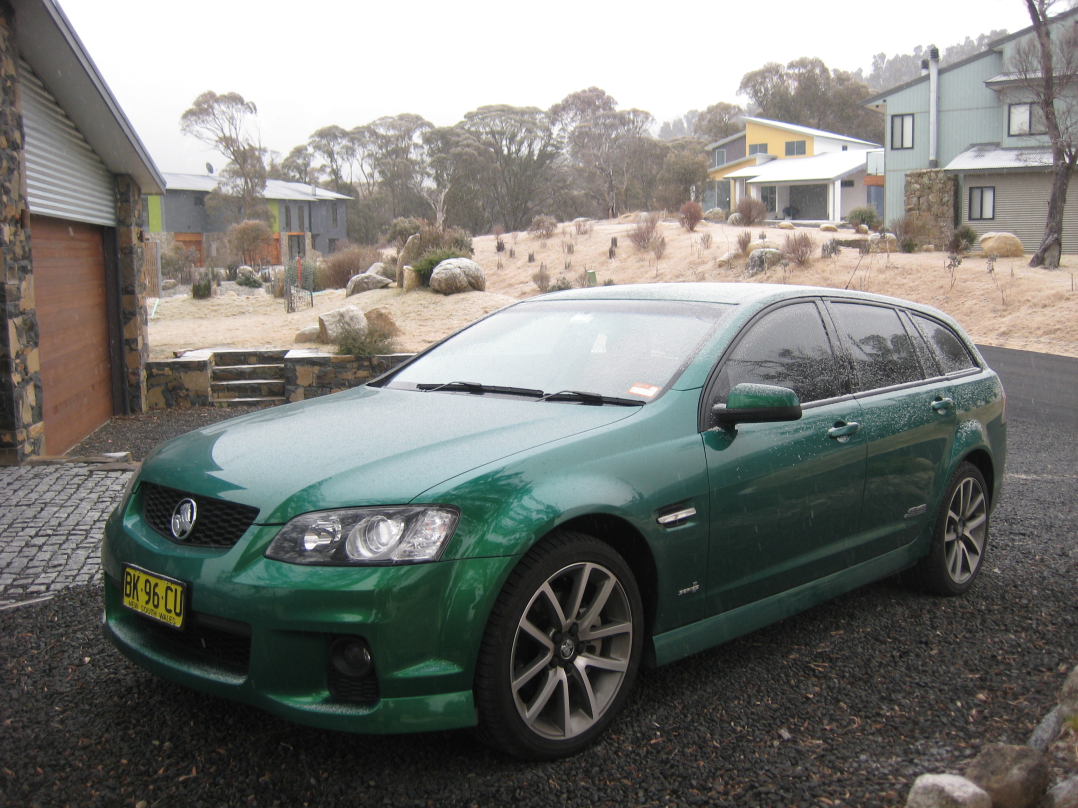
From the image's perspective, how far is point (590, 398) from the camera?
3.57 m

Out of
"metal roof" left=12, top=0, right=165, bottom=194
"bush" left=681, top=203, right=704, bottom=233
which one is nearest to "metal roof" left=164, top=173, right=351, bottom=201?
"bush" left=681, top=203, right=704, bottom=233

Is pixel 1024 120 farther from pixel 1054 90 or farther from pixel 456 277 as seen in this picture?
pixel 456 277

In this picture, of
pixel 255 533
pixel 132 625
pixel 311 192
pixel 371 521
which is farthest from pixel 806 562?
pixel 311 192

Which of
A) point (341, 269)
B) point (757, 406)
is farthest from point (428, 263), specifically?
point (757, 406)

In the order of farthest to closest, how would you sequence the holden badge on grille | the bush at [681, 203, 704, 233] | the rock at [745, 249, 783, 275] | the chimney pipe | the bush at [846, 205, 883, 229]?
the bush at [846, 205, 883, 229] → the chimney pipe → the bush at [681, 203, 704, 233] → the rock at [745, 249, 783, 275] → the holden badge on grille

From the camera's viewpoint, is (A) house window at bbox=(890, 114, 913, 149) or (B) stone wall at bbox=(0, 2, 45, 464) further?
(A) house window at bbox=(890, 114, 913, 149)

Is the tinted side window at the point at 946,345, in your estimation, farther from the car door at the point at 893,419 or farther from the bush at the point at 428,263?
the bush at the point at 428,263

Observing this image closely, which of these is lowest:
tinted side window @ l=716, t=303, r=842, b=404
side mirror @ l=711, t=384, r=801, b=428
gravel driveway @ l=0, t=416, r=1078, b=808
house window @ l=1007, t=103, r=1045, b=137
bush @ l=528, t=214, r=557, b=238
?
gravel driveway @ l=0, t=416, r=1078, b=808

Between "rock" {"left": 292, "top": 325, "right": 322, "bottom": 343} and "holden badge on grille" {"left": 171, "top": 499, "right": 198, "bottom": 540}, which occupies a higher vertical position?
Result: "rock" {"left": 292, "top": 325, "right": 322, "bottom": 343}

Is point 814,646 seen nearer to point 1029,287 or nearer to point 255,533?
point 255,533

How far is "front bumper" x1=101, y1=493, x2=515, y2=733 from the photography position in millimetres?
2666

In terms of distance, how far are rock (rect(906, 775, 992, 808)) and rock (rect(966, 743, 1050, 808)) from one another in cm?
5

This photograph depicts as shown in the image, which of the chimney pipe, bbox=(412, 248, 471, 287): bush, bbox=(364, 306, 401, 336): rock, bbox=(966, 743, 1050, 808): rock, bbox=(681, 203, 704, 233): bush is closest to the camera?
bbox=(966, 743, 1050, 808): rock

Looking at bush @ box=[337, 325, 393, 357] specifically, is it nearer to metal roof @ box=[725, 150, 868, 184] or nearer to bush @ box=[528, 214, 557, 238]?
bush @ box=[528, 214, 557, 238]
